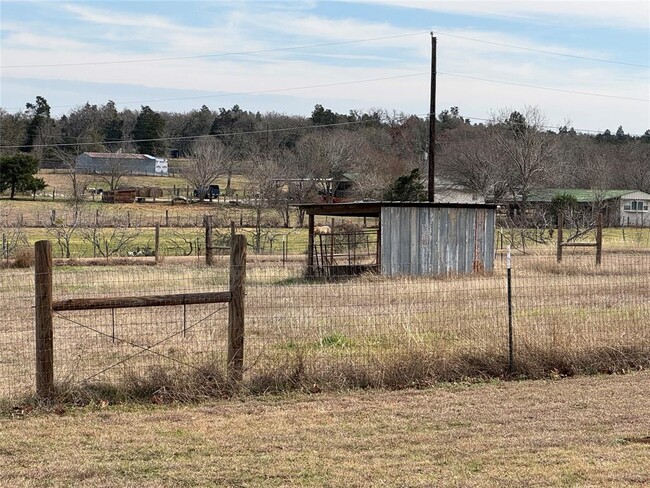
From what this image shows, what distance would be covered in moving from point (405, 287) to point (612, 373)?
18.6 ft

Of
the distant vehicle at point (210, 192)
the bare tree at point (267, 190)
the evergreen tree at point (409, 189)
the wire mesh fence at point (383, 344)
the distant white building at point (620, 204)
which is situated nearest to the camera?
the wire mesh fence at point (383, 344)

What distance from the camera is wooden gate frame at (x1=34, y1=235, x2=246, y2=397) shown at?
7.63 metres

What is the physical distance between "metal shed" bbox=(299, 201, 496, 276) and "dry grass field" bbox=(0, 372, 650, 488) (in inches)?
588

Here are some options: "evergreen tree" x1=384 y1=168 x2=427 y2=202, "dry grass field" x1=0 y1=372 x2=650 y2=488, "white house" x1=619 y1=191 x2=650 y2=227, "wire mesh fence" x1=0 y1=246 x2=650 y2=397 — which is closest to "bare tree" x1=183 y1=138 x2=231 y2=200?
"evergreen tree" x1=384 y1=168 x2=427 y2=202

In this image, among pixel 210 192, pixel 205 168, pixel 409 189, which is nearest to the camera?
pixel 409 189

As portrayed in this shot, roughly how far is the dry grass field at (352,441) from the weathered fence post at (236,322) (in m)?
0.38

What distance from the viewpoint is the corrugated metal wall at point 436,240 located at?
23359 mm

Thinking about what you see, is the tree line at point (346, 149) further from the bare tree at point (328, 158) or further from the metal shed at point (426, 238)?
the metal shed at point (426, 238)

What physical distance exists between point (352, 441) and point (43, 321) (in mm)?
3204

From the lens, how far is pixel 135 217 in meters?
55.7

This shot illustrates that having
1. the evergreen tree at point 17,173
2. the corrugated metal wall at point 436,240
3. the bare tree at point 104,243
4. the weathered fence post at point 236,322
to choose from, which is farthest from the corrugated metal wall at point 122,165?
the weathered fence post at point 236,322

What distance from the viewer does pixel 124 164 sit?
94.6 m

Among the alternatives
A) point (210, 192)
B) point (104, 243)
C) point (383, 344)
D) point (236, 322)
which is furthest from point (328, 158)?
point (236, 322)

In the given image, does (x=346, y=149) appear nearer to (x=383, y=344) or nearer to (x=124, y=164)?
(x=124, y=164)
